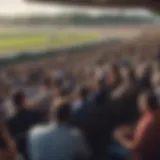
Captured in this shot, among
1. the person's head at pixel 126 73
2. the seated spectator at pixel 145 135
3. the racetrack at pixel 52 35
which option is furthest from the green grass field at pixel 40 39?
the seated spectator at pixel 145 135

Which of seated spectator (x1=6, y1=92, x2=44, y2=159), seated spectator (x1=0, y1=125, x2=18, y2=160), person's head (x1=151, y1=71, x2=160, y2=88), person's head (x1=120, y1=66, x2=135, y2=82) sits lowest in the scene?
seated spectator (x1=0, y1=125, x2=18, y2=160)

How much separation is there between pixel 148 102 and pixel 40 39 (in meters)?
0.31

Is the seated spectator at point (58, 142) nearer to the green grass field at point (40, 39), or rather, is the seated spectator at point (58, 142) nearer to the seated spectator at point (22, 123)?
the seated spectator at point (22, 123)

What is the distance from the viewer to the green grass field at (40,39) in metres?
0.91

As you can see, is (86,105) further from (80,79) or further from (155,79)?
(155,79)

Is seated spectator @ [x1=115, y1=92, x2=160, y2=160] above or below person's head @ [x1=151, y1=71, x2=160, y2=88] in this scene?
below

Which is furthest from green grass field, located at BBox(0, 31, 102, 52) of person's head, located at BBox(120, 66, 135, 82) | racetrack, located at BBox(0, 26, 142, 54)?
person's head, located at BBox(120, 66, 135, 82)

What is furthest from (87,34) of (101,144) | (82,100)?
(101,144)

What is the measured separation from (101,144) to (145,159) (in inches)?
4.3

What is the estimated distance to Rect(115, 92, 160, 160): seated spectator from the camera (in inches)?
34.2

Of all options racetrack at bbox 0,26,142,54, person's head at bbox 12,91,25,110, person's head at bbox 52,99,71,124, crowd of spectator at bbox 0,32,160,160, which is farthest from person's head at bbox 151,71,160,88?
person's head at bbox 12,91,25,110

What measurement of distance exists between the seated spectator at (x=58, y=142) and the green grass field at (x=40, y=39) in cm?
17

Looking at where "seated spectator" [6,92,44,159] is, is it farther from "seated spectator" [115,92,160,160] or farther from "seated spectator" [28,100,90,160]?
"seated spectator" [115,92,160,160]

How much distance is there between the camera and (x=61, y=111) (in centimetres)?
89
